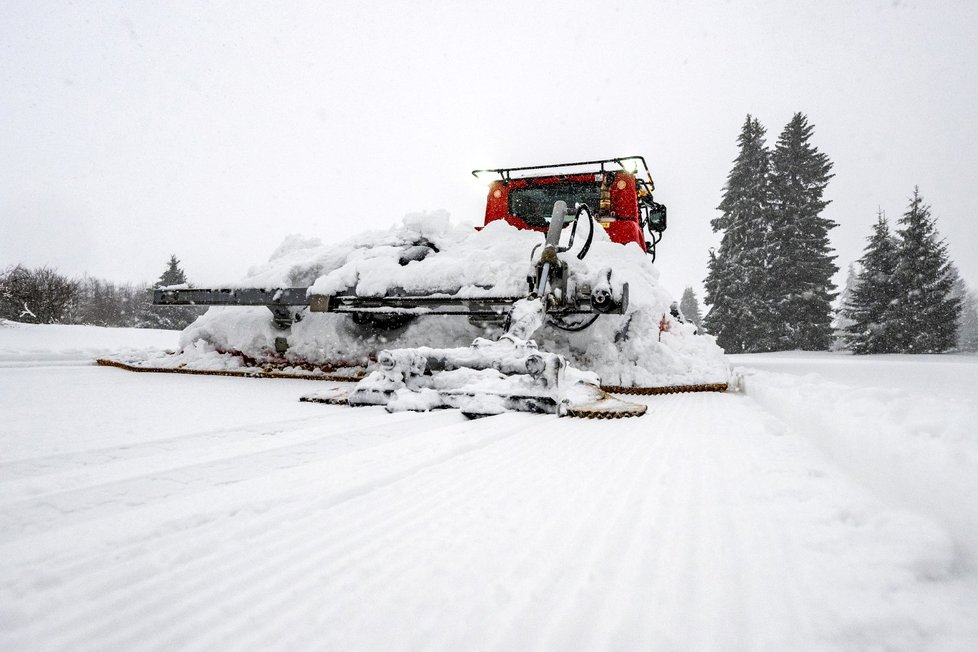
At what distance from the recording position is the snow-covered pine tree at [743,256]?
17250 mm

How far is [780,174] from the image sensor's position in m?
18.7

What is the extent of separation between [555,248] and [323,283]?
6.69 feet

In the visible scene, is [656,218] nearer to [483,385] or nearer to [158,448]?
[483,385]

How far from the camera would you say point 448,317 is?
4.14 metres

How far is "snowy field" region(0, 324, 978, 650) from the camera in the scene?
0.60 meters

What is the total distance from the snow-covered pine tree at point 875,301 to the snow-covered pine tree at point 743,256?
3148mm

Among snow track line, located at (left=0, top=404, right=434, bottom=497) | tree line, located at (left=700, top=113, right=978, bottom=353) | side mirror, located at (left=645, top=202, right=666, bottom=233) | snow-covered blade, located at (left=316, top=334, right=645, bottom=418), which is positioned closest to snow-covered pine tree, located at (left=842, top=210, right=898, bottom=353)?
tree line, located at (left=700, top=113, right=978, bottom=353)

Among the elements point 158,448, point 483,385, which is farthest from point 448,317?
point 158,448

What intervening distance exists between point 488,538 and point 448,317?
3.33 metres

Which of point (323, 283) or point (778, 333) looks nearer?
point (323, 283)

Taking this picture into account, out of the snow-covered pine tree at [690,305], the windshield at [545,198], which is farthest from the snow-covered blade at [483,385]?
the snow-covered pine tree at [690,305]

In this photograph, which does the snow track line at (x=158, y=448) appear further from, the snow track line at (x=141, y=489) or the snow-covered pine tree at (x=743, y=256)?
the snow-covered pine tree at (x=743, y=256)

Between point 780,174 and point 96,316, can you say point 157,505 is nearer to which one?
point 780,174

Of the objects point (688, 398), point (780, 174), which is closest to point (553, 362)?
point (688, 398)
